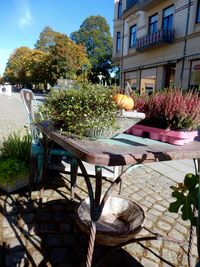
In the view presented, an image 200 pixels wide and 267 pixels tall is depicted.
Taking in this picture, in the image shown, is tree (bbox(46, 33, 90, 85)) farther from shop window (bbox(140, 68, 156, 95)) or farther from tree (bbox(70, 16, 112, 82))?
shop window (bbox(140, 68, 156, 95))

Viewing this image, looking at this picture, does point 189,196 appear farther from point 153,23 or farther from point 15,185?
point 153,23

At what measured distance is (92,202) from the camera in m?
1.45

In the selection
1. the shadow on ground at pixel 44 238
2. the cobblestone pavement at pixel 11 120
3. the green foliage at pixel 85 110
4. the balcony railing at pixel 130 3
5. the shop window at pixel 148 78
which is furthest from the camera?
the balcony railing at pixel 130 3

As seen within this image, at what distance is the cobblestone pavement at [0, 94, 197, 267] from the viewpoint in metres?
2.14

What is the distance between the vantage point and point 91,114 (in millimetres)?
1530

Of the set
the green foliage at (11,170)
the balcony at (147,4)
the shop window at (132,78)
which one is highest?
the balcony at (147,4)

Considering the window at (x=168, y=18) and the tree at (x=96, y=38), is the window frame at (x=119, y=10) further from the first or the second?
the tree at (x=96, y=38)

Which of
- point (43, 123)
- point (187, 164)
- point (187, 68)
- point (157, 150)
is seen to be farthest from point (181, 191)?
point (187, 68)

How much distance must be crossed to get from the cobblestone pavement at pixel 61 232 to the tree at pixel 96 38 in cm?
5009

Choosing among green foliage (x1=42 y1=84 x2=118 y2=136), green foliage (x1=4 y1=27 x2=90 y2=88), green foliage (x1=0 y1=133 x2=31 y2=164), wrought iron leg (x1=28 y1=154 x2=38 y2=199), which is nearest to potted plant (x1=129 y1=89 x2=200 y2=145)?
green foliage (x1=42 y1=84 x2=118 y2=136)

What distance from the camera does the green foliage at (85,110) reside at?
154cm

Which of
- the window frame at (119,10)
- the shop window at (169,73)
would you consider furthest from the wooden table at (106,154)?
the window frame at (119,10)

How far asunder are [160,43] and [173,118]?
49.1 ft

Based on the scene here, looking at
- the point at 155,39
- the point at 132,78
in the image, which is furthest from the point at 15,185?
the point at 132,78
